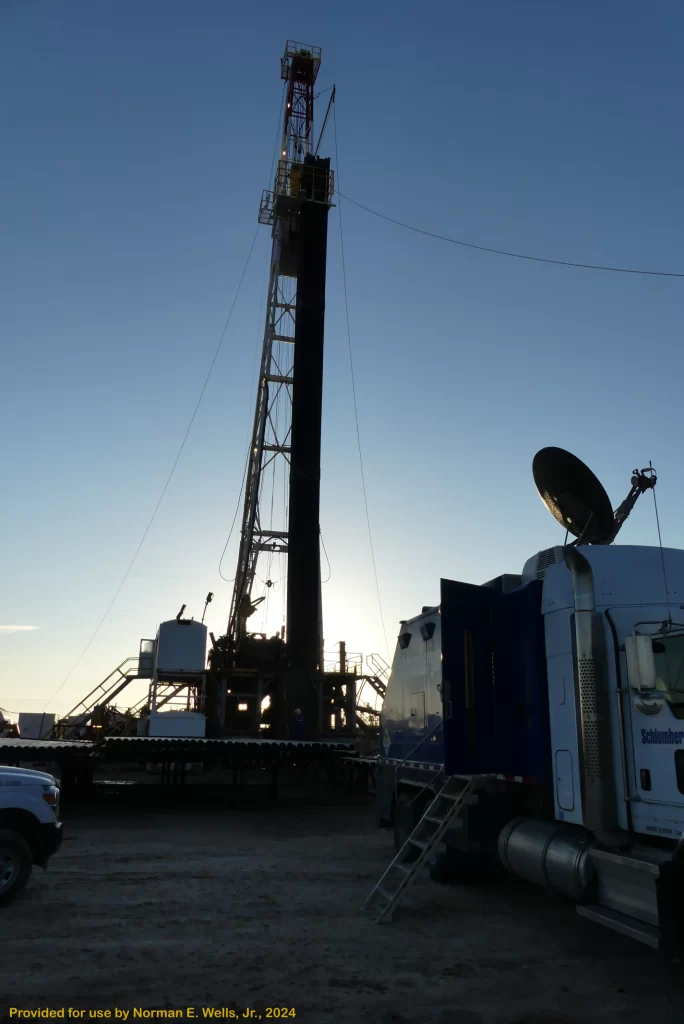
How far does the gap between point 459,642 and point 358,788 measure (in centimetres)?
1643

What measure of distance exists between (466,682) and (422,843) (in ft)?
6.67

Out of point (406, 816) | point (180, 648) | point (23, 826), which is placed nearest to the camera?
point (23, 826)

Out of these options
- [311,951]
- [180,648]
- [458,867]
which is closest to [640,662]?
[311,951]

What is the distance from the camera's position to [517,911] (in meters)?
9.05

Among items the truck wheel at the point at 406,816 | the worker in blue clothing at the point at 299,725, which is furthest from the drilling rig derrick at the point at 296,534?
the truck wheel at the point at 406,816

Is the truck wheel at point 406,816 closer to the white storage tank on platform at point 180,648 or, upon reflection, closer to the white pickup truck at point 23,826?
the white pickup truck at point 23,826

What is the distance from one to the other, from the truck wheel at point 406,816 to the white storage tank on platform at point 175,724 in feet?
60.4

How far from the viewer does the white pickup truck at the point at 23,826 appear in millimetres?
8750

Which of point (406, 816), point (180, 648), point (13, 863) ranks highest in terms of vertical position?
point (180, 648)

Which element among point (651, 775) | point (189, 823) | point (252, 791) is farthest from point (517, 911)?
point (252, 791)

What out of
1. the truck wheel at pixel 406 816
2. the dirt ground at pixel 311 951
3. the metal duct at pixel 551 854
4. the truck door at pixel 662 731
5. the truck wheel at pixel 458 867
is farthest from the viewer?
the truck wheel at pixel 406 816

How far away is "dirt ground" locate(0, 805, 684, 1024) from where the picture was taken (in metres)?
5.91

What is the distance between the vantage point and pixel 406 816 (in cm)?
1157

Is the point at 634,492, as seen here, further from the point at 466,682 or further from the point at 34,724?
the point at 34,724
